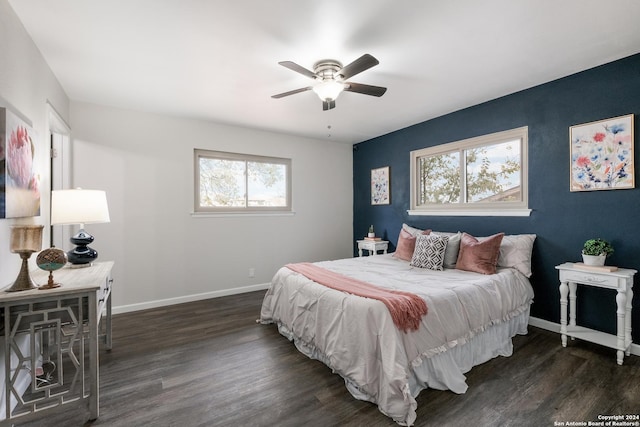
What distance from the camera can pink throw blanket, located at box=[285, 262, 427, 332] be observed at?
1.95m

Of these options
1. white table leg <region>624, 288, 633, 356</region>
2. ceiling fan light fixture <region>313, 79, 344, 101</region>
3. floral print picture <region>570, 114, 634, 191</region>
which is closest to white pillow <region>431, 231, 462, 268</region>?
floral print picture <region>570, 114, 634, 191</region>

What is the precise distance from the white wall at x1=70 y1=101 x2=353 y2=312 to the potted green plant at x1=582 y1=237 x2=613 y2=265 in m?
3.54

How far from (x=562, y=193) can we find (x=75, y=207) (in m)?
4.28

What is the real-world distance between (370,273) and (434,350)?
102 centimetres

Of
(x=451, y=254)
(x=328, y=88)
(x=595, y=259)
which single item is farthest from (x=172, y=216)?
(x=595, y=259)

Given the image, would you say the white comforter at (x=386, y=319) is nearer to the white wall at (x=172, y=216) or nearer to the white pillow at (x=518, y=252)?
the white pillow at (x=518, y=252)

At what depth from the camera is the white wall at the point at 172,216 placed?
351 centimetres

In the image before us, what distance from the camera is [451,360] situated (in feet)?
7.04

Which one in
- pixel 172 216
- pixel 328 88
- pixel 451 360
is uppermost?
pixel 328 88

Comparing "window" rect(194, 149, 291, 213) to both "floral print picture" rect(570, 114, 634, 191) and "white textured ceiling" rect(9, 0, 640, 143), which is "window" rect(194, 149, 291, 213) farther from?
"floral print picture" rect(570, 114, 634, 191)

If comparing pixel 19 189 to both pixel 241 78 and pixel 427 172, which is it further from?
pixel 427 172

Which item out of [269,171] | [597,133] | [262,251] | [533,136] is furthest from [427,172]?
[262,251]

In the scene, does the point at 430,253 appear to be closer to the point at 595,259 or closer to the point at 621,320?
the point at 595,259

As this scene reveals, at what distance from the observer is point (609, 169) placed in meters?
2.61
